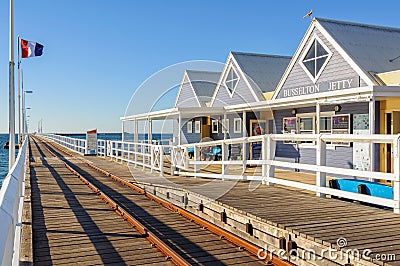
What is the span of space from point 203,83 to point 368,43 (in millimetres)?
12406

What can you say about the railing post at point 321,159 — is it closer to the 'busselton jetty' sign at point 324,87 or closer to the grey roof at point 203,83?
the 'busselton jetty' sign at point 324,87

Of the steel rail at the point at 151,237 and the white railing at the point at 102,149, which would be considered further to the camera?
the white railing at the point at 102,149

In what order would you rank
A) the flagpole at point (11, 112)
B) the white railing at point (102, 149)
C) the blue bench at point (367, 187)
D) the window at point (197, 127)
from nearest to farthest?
the blue bench at point (367, 187) < the flagpole at point (11, 112) < the window at point (197, 127) < the white railing at point (102, 149)

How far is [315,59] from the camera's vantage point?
13664 millimetres

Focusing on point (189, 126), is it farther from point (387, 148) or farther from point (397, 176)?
point (397, 176)

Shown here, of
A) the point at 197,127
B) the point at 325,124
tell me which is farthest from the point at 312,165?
the point at 197,127

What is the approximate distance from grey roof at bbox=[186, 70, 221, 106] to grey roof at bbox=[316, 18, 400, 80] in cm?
1006

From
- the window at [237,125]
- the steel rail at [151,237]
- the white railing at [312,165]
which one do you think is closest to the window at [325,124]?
the white railing at [312,165]

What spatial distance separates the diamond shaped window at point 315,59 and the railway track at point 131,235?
6.85m

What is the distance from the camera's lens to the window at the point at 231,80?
63.3ft

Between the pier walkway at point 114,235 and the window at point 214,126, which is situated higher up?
the window at point 214,126

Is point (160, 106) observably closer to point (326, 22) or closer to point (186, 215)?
point (326, 22)

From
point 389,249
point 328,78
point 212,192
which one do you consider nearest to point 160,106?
point 328,78

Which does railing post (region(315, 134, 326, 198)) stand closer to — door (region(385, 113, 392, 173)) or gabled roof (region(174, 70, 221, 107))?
door (region(385, 113, 392, 173))
